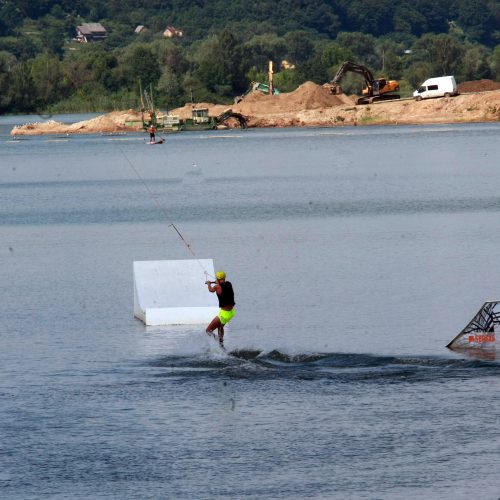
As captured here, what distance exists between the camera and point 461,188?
8375cm

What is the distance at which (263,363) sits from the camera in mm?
30828

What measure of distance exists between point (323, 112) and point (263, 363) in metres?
148

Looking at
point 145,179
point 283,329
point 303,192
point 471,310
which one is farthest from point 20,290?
point 145,179

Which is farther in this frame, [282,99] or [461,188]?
[282,99]

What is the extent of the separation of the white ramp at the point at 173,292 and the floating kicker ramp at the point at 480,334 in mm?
6858

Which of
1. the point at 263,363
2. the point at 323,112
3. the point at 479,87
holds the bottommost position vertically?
the point at 323,112

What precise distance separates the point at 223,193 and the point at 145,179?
18.0m

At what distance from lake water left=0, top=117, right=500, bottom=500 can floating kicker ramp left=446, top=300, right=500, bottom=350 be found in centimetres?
48

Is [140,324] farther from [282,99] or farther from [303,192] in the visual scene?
[282,99]

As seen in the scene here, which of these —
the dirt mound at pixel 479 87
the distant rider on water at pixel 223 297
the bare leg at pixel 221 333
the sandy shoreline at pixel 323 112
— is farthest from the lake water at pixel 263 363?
the dirt mound at pixel 479 87

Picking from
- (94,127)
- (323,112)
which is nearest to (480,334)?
(323,112)

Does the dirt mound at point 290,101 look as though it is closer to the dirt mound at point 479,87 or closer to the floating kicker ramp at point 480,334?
the dirt mound at point 479,87

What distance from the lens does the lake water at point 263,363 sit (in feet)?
75.6

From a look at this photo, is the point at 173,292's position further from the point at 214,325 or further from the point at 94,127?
the point at 94,127
